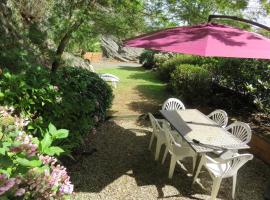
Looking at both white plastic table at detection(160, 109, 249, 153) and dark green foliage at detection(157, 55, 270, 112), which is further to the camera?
dark green foliage at detection(157, 55, 270, 112)

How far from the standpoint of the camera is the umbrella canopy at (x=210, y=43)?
4008mm

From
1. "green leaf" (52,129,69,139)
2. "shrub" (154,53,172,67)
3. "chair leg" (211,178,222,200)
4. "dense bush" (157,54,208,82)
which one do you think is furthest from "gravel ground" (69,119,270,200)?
"shrub" (154,53,172,67)

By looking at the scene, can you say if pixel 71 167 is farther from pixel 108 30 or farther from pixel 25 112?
pixel 108 30

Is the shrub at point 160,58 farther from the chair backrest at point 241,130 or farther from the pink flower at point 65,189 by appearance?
the pink flower at point 65,189

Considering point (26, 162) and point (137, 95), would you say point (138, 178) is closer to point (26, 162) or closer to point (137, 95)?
point (26, 162)

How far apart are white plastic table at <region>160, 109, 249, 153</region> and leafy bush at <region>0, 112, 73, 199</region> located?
2.93 meters

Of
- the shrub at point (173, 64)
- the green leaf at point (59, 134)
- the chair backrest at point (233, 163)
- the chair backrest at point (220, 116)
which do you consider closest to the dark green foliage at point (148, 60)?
the shrub at point (173, 64)

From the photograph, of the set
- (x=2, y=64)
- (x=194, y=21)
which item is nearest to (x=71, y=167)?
(x=2, y=64)

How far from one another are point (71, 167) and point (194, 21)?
16.2ft

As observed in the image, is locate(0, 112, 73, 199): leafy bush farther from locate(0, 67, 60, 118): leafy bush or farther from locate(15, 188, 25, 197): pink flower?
locate(0, 67, 60, 118): leafy bush

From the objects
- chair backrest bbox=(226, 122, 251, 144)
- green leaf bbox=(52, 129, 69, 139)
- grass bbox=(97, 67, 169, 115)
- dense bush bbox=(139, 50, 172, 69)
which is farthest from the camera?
dense bush bbox=(139, 50, 172, 69)

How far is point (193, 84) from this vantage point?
1003 centimetres

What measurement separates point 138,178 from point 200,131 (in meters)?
1.36

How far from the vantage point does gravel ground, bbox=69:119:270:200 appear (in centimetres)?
496
